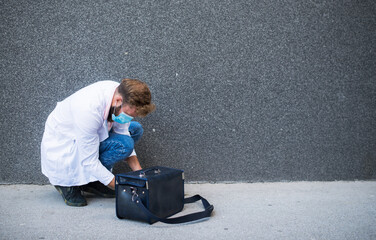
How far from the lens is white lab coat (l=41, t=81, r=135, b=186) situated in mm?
1806

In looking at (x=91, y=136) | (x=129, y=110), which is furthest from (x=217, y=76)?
(x=91, y=136)

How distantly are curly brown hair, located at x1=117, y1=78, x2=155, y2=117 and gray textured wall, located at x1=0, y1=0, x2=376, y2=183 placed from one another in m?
0.70

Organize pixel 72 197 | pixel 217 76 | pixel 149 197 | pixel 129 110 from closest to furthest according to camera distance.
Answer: pixel 149 197 → pixel 129 110 → pixel 72 197 → pixel 217 76

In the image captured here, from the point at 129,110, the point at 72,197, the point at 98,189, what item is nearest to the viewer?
the point at 129,110

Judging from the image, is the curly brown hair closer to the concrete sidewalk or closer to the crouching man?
the crouching man

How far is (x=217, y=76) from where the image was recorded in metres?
2.49

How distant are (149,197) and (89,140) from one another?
0.47m

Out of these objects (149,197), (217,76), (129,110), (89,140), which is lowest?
(149,197)

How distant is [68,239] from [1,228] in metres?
0.38

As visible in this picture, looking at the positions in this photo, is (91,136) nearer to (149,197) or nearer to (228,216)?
(149,197)

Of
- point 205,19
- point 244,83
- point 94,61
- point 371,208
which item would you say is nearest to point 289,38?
point 244,83

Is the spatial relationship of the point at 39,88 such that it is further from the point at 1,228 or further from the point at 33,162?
the point at 1,228

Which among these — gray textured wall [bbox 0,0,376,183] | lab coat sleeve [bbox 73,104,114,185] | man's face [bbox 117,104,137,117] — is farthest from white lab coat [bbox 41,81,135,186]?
gray textured wall [bbox 0,0,376,183]

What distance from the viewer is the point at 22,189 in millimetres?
2316
